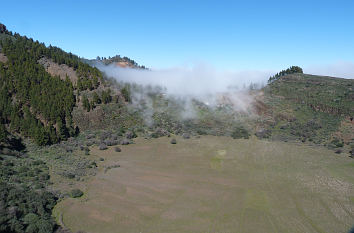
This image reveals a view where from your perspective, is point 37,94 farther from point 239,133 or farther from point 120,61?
point 120,61

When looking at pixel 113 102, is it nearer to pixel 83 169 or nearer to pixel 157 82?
pixel 157 82

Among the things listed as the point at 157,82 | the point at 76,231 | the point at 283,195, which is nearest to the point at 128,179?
the point at 76,231

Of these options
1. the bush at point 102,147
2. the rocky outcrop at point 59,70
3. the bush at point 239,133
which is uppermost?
the rocky outcrop at point 59,70

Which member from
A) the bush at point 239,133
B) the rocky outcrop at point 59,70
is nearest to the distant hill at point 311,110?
the bush at point 239,133

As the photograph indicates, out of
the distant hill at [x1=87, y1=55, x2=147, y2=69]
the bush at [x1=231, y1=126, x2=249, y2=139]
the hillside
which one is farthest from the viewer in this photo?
the distant hill at [x1=87, y1=55, x2=147, y2=69]

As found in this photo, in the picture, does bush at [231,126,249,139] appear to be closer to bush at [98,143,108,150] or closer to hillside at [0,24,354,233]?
hillside at [0,24,354,233]

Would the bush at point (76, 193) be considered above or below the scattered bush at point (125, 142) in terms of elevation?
below

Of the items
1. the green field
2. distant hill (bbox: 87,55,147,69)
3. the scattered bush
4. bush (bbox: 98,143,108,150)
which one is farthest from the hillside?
distant hill (bbox: 87,55,147,69)

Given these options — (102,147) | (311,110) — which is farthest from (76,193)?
(311,110)

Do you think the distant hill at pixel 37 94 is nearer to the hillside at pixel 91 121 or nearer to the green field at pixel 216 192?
the hillside at pixel 91 121
